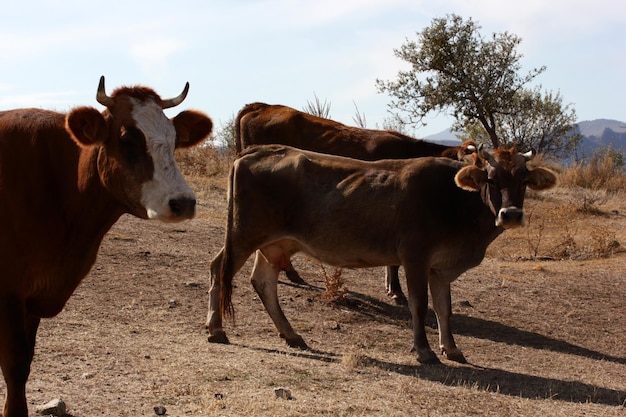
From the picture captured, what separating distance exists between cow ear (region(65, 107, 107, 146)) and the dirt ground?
190 centimetres

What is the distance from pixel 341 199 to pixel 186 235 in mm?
4695

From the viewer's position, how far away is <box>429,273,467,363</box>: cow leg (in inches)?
338

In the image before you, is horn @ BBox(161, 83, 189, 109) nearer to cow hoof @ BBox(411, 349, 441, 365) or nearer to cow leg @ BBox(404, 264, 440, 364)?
cow leg @ BBox(404, 264, 440, 364)

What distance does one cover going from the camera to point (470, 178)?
28.1ft

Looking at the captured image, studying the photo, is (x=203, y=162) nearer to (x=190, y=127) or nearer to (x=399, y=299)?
(x=399, y=299)

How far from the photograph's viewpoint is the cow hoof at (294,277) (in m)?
11.3

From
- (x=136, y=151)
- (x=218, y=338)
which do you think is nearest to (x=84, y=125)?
(x=136, y=151)

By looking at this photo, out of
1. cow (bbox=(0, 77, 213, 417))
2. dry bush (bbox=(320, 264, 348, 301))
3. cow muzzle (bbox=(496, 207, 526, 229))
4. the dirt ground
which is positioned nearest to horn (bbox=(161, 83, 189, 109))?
cow (bbox=(0, 77, 213, 417))

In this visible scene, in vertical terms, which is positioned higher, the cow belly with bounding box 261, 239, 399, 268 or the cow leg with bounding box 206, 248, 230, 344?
the cow belly with bounding box 261, 239, 399, 268

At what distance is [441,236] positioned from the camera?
8.58 m

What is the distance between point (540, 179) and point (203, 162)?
40.6 feet

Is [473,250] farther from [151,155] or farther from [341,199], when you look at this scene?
[151,155]

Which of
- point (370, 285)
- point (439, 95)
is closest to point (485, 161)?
point (370, 285)

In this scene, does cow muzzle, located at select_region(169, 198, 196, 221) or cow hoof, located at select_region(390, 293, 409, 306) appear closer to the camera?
cow muzzle, located at select_region(169, 198, 196, 221)
